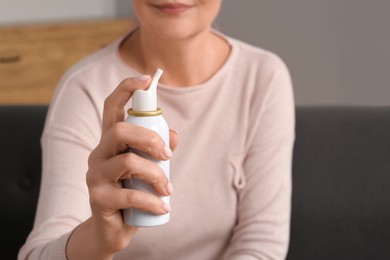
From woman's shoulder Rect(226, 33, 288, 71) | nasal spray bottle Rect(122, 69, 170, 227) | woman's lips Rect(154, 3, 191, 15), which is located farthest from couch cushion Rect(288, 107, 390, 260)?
nasal spray bottle Rect(122, 69, 170, 227)

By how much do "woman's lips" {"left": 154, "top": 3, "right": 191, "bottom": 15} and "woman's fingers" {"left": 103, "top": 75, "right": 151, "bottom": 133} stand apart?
39 cm

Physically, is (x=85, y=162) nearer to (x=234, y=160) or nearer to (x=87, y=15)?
(x=234, y=160)

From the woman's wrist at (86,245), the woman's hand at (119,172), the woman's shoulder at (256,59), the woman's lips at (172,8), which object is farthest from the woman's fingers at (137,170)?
the woman's shoulder at (256,59)

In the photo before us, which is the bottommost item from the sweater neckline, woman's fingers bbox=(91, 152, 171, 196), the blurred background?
the blurred background

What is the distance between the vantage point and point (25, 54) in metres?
3.49

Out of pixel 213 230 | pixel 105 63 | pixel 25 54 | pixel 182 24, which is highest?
pixel 182 24

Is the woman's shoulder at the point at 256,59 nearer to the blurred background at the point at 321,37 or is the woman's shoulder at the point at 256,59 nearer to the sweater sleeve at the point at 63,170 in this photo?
the sweater sleeve at the point at 63,170

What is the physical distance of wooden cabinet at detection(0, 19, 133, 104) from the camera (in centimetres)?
344

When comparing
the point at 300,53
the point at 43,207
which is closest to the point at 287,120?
the point at 43,207

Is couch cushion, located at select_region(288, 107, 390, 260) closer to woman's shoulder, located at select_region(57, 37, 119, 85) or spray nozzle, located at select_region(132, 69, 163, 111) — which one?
woman's shoulder, located at select_region(57, 37, 119, 85)

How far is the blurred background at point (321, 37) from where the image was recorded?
2.88m

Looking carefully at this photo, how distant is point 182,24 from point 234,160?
0.29 meters

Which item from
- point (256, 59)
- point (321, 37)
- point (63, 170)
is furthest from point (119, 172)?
point (321, 37)

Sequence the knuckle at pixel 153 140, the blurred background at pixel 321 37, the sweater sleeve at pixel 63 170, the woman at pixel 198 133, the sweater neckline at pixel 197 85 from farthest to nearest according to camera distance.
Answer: the blurred background at pixel 321 37 < the sweater neckline at pixel 197 85 < the woman at pixel 198 133 < the sweater sleeve at pixel 63 170 < the knuckle at pixel 153 140
